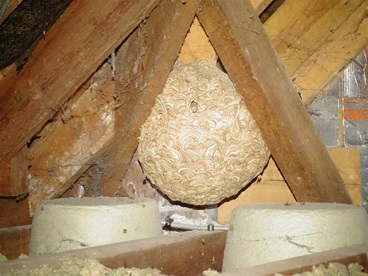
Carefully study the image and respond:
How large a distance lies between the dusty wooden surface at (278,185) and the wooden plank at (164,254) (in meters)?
0.70

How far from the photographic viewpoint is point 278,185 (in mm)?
2600

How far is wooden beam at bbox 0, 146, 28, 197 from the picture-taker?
6.59 feet

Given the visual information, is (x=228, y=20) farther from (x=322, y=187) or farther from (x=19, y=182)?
(x=19, y=182)

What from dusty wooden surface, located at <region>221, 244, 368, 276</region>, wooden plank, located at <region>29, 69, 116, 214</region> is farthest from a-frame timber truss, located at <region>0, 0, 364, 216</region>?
dusty wooden surface, located at <region>221, 244, 368, 276</region>

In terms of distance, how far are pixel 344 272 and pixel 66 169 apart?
1450 millimetres

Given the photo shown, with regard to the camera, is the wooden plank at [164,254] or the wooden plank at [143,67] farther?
the wooden plank at [143,67]

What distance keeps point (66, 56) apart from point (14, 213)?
0.86m

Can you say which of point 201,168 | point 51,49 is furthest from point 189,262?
point 51,49

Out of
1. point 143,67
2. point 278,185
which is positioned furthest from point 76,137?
point 278,185

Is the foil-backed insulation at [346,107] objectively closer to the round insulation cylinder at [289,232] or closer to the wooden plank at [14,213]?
the round insulation cylinder at [289,232]

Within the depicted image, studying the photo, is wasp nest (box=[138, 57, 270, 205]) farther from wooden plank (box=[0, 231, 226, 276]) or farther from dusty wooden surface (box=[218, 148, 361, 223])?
dusty wooden surface (box=[218, 148, 361, 223])

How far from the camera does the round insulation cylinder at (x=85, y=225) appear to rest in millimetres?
1819

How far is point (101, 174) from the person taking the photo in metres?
2.47

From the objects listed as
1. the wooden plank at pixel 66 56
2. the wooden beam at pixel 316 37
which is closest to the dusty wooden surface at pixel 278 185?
the wooden beam at pixel 316 37
